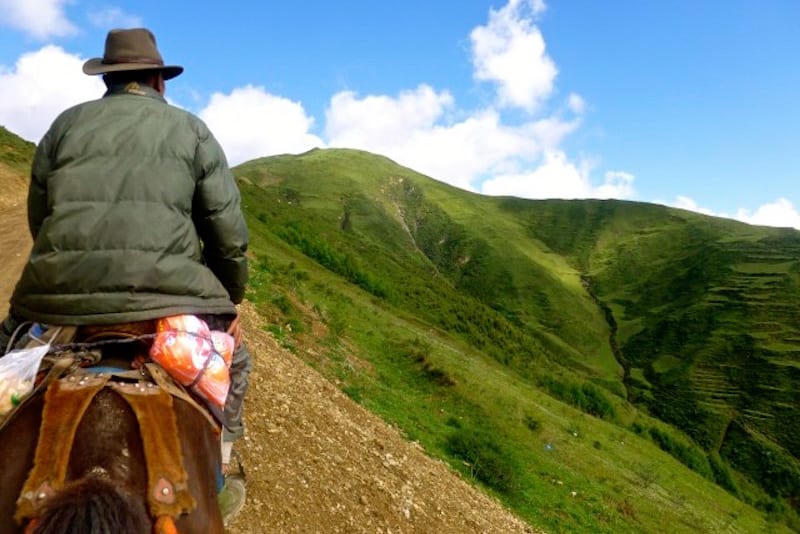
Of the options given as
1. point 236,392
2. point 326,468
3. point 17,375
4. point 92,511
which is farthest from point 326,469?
point 92,511

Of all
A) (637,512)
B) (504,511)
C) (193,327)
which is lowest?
(637,512)

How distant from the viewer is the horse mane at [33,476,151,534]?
232cm

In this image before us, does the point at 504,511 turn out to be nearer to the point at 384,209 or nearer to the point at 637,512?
the point at 637,512

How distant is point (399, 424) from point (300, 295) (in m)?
7.67

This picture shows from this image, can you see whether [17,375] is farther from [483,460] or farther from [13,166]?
[13,166]

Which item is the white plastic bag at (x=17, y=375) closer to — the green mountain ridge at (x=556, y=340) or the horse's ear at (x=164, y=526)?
the horse's ear at (x=164, y=526)

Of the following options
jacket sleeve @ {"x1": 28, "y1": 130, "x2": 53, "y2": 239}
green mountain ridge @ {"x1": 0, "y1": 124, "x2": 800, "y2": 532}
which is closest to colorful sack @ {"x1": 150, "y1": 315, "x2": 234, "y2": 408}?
jacket sleeve @ {"x1": 28, "y1": 130, "x2": 53, "y2": 239}

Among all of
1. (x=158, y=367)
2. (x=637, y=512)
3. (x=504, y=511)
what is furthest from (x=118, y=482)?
(x=637, y=512)

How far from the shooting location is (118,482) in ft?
8.53

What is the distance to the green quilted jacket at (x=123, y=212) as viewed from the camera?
307 centimetres

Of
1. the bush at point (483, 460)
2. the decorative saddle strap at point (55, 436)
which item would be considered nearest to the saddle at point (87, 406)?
the decorative saddle strap at point (55, 436)

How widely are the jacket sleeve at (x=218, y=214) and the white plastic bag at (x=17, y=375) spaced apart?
1093mm

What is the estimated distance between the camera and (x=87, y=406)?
2758 mm

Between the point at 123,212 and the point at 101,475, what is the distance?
4.37ft
